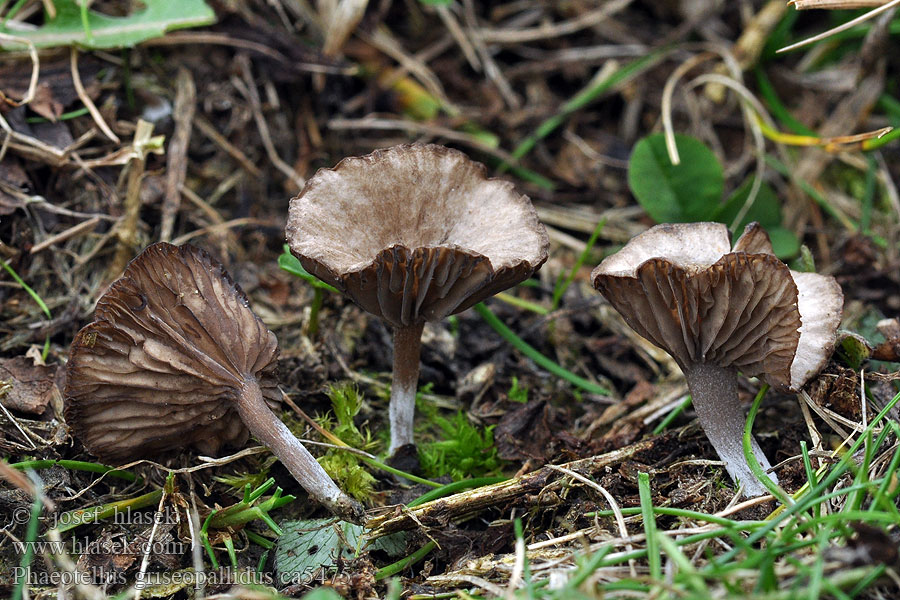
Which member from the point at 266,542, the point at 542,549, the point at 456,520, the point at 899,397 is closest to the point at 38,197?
the point at 266,542

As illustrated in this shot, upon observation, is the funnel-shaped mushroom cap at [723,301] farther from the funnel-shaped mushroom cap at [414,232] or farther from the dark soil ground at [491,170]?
the funnel-shaped mushroom cap at [414,232]

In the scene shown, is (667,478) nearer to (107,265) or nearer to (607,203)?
(607,203)

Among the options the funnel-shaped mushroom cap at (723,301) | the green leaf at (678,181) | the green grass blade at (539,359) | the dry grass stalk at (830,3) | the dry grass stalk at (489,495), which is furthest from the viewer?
the green leaf at (678,181)

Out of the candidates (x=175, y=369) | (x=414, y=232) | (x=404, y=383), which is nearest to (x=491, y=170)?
(x=414, y=232)

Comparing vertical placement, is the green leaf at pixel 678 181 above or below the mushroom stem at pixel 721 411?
above

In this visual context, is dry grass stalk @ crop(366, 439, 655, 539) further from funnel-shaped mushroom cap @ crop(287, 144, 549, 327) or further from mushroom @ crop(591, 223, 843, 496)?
funnel-shaped mushroom cap @ crop(287, 144, 549, 327)

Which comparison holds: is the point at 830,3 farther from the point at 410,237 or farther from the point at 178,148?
the point at 178,148

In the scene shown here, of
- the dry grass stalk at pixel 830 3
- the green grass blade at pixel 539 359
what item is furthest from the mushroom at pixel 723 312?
the dry grass stalk at pixel 830 3

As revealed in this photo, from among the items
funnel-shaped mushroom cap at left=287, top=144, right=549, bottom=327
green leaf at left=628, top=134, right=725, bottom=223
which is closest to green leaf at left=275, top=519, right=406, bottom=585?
funnel-shaped mushroom cap at left=287, top=144, right=549, bottom=327
